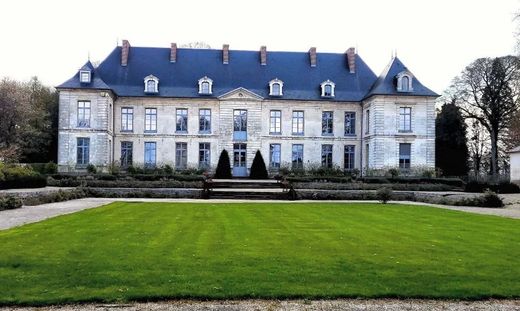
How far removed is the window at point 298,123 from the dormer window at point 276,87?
69.6 inches

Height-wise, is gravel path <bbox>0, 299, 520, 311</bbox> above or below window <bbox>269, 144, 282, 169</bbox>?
below

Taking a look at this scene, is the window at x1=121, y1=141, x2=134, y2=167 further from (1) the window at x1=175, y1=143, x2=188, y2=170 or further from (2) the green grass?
(2) the green grass

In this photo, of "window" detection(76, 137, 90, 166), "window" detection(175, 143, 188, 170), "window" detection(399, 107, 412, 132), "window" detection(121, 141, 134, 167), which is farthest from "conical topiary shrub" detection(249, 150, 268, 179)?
"window" detection(76, 137, 90, 166)

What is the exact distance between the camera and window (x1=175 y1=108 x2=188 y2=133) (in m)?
34.1

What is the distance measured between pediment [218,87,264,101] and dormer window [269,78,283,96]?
104 cm

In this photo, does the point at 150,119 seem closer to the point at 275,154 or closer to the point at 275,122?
the point at 275,122

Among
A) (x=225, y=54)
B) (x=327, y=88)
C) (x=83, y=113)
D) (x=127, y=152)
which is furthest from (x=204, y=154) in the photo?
(x=327, y=88)

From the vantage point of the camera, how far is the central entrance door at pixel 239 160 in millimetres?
33906

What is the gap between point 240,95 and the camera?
33969mm

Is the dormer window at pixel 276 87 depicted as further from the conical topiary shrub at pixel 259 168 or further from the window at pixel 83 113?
the window at pixel 83 113

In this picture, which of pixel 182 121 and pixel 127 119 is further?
pixel 182 121

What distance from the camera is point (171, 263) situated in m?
6.21

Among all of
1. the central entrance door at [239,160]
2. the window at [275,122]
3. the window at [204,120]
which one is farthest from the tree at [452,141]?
the window at [204,120]

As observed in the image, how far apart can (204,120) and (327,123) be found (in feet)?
27.9
